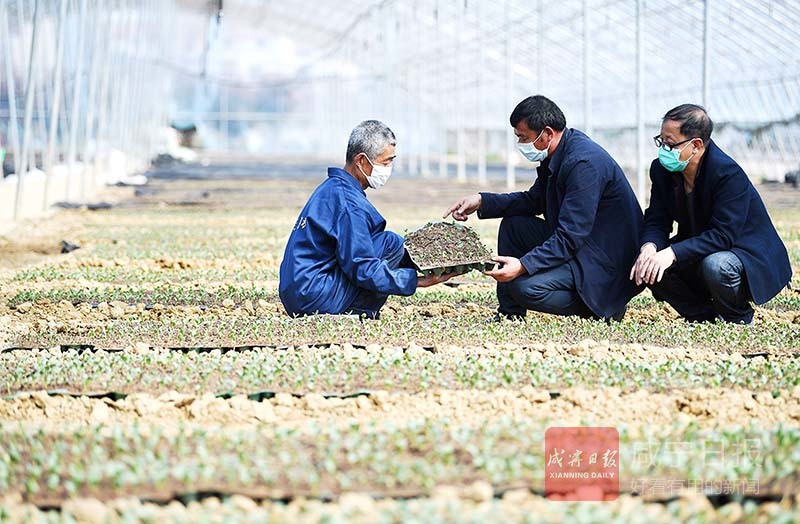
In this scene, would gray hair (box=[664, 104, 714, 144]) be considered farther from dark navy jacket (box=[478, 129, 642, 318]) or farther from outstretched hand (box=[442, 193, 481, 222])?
outstretched hand (box=[442, 193, 481, 222])

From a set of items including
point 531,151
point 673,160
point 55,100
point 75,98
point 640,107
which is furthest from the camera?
point 75,98

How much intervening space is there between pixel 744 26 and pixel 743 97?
17.6ft

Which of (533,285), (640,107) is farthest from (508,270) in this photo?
(640,107)

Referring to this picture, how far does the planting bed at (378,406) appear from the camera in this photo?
3.20m

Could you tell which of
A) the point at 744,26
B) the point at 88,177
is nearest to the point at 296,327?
the point at 88,177

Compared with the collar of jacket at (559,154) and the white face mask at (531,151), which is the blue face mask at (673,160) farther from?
the white face mask at (531,151)

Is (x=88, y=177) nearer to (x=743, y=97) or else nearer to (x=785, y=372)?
(x=743, y=97)

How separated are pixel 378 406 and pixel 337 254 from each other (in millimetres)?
1487

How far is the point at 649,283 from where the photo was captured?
5730 mm

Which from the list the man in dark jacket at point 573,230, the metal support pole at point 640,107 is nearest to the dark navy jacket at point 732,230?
the man in dark jacket at point 573,230

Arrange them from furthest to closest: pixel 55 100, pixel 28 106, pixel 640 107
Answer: pixel 55 100, pixel 28 106, pixel 640 107

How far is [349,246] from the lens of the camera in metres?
5.57

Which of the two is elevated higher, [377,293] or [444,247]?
[444,247]

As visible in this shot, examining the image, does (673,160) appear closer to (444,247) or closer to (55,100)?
(444,247)
